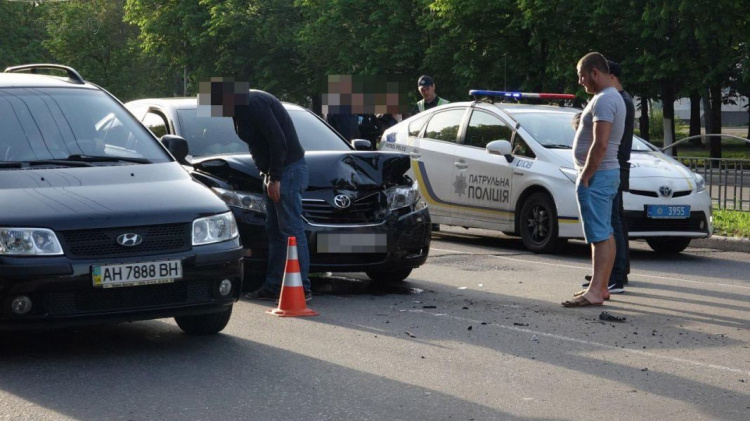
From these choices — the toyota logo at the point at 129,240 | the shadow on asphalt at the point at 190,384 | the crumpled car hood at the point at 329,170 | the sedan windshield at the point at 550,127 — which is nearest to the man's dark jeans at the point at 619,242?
the crumpled car hood at the point at 329,170

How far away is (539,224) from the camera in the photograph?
508 inches

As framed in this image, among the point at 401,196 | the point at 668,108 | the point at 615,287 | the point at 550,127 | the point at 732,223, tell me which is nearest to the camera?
the point at 401,196

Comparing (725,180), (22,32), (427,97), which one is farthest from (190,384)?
(22,32)

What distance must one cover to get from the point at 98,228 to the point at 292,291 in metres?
2.20

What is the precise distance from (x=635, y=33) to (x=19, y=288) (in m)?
29.6

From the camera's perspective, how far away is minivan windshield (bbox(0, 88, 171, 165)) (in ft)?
24.5

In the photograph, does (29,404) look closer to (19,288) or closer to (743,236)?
(19,288)

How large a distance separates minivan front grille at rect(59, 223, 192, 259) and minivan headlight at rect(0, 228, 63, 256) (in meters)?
0.06

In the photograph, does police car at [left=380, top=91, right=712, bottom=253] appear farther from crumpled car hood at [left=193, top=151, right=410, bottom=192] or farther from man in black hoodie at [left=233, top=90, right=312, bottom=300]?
man in black hoodie at [left=233, top=90, right=312, bottom=300]

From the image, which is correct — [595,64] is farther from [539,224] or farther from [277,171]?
[539,224]

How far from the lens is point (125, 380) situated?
20.5 ft

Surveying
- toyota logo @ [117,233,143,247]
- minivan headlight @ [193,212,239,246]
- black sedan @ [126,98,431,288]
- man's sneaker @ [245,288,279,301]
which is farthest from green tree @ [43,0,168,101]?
toyota logo @ [117,233,143,247]

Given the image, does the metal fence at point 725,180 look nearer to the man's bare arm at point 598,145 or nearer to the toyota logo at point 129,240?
the man's bare arm at point 598,145

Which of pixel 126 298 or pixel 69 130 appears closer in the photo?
pixel 126 298
